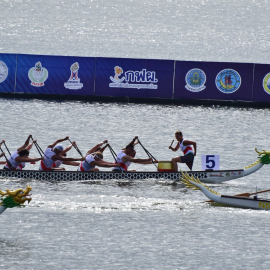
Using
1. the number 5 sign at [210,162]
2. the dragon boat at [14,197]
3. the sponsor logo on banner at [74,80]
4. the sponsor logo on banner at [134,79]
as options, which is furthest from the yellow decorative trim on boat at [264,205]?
the sponsor logo on banner at [74,80]

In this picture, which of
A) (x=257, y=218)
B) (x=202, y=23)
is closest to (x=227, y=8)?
(x=202, y=23)

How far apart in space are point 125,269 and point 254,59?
83022 mm

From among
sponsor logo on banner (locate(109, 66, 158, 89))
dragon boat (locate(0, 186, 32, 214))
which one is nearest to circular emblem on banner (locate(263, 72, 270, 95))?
sponsor logo on banner (locate(109, 66, 158, 89))

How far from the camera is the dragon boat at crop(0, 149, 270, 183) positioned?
31562mm

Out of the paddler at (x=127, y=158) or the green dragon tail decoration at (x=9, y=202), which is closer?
the green dragon tail decoration at (x=9, y=202)

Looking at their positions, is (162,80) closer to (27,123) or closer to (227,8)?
(27,123)

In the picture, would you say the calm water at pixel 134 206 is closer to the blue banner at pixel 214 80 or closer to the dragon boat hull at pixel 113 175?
the dragon boat hull at pixel 113 175

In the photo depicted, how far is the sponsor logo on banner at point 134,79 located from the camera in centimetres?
5100

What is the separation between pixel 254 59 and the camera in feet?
335

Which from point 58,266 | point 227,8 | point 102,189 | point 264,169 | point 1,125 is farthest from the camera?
point 227,8

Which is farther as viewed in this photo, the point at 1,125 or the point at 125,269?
the point at 1,125

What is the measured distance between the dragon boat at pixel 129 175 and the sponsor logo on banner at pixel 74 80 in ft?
66.1

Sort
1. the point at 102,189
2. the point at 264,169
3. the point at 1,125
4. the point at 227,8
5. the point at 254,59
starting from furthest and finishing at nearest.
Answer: the point at 227,8 < the point at 254,59 < the point at 1,125 < the point at 264,169 < the point at 102,189

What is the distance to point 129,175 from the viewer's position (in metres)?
32.1
